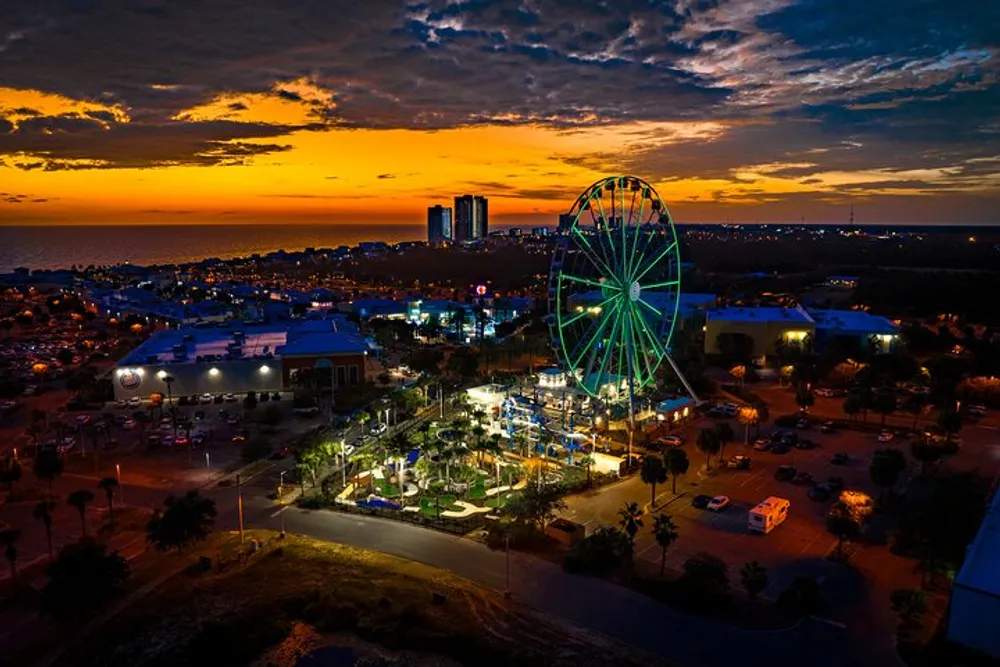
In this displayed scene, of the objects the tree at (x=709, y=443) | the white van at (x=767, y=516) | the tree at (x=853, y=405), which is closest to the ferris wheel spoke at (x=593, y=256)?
the tree at (x=709, y=443)

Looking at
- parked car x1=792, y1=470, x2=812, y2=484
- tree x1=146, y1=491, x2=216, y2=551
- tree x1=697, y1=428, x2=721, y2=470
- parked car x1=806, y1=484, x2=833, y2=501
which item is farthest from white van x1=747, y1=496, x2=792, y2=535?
tree x1=146, y1=491, x2=216, y2=551

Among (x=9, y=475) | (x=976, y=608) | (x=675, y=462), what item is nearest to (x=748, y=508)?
(x=675, y=462)

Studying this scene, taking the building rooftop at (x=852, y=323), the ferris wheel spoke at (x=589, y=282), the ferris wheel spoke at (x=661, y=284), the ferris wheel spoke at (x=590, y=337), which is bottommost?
the building rooftop at (x=852, y=323)

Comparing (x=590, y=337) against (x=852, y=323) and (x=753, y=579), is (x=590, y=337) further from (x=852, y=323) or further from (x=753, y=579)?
(x=852, y=323)

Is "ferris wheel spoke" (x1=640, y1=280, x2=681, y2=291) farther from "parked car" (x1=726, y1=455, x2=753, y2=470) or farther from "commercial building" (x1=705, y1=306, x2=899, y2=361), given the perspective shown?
"commercial building" (x1=705, y1=306, x2=899, y2=361)

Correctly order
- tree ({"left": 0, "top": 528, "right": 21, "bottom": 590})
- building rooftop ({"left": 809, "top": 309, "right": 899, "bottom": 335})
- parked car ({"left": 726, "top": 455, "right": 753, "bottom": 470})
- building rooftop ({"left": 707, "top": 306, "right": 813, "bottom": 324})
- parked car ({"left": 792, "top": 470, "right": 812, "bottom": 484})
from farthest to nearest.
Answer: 1. building rooftop ({"left": 707, "top": 306, "right": 813, "bottom": 324})
2. building rooftop ({"left": 809, "top": 309, "right": 899, "bottom": 335})
3. parked car ({"left": 726, "top": 455, "right": 753, "bottom": 470})
4. parked car ({"left": 792, "top": 470, "right": 812, "bottom": 484})
5. tree ({"left": 0, "top": 528, "right": 21, "bottom": 590})

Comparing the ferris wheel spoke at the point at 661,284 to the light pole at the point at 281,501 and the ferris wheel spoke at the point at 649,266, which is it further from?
the light pole at the point at 281,501
